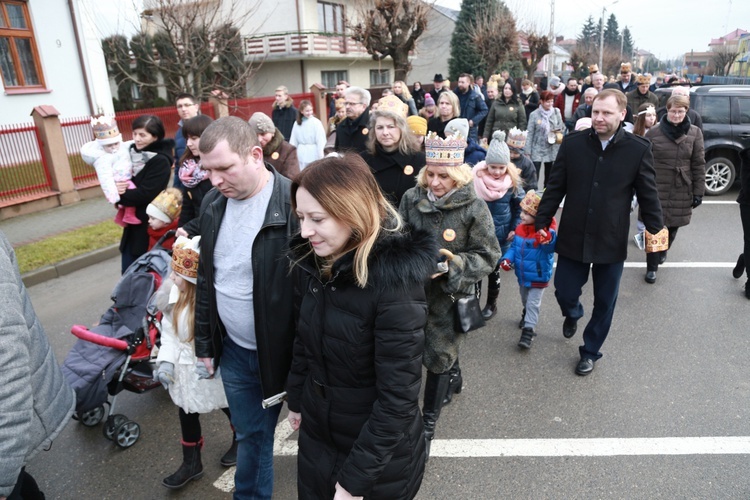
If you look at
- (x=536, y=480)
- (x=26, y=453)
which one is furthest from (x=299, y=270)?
(x=536, y=480)

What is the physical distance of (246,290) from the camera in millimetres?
2398

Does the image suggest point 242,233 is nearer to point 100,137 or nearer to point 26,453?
point 26,453

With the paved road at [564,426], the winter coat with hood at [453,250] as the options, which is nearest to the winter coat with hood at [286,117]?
the paved road at [564,426]

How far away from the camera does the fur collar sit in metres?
1.79

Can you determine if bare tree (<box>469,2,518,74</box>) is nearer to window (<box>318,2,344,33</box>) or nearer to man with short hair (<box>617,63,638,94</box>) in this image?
window (<box>318,2,344,33</box>)

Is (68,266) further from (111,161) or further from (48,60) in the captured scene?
(48,60)

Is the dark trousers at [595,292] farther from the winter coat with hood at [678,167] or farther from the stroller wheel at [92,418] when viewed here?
the stroller wheel at [92,418]

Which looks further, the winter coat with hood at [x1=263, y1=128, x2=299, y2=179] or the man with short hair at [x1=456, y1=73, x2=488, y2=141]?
the man with short hair at [x1=456, y1=73, x2=488, y2=141]

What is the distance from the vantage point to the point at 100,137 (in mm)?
4566

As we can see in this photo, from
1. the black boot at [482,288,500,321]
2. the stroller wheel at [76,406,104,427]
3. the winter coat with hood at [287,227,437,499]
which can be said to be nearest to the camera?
the winter coat with hood at [287,227,437,499]

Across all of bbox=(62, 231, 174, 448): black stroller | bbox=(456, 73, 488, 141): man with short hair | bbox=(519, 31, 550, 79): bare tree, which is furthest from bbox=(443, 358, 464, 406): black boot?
bbox=(519, 31, 550, 79): bare tree

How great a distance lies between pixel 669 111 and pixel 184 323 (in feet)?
19.0

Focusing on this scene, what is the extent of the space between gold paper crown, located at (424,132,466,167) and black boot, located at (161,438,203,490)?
2.22 m

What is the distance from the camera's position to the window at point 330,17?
3247 cm
